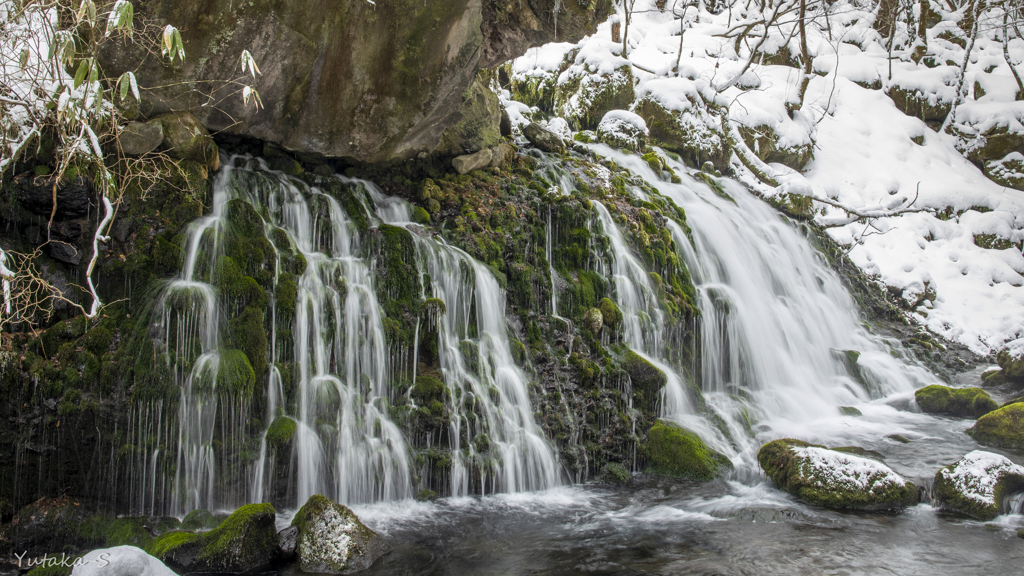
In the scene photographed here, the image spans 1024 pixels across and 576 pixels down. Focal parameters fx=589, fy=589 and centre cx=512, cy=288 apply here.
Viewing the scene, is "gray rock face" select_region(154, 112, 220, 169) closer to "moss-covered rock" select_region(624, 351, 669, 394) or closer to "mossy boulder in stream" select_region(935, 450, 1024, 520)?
"moss-covered rock" select_region(624, 351, 669, 394)

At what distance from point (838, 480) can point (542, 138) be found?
8117mm

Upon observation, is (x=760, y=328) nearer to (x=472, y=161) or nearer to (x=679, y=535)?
(x=679, y=535)

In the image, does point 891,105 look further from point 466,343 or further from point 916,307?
point 466,343

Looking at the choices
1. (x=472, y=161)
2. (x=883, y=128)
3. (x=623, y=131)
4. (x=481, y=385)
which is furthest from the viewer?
(x=883, y=128)

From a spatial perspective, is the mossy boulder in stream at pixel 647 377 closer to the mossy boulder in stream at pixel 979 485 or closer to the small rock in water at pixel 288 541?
the mossy boulder in stream at pixel 979 485

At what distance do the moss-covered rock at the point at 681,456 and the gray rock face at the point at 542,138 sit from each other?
6.49 meters

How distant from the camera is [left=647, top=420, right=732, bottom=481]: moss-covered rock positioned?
22.8 ft

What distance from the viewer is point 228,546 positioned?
4508mm

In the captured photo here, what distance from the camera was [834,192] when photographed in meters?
16.8

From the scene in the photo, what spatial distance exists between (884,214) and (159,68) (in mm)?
16583

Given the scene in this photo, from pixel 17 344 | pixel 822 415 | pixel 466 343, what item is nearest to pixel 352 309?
pixel 466 343

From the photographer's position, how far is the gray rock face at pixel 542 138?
38.9ft

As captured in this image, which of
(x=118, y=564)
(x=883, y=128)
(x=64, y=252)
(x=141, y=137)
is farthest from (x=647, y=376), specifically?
(x=883, y=128)

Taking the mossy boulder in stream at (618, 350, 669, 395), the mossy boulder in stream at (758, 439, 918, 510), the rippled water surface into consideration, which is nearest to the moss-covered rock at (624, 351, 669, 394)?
the mossy boulder in stream at (618, 350, 669, 395)
